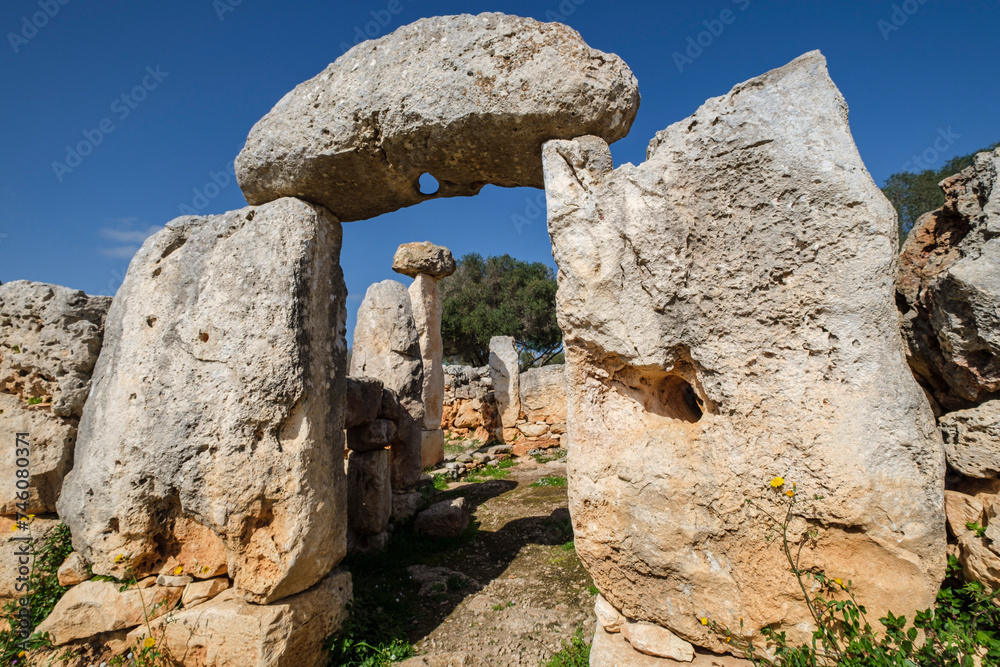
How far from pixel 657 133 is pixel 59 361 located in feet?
12.7

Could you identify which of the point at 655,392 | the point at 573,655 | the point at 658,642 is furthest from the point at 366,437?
the point at 658,642

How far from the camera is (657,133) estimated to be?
262cm

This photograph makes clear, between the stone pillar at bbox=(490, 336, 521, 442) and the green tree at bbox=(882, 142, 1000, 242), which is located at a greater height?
the green tree at bbox=(882, 142, 1000, 242)

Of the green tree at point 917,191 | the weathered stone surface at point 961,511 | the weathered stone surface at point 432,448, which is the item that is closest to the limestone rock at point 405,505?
the weathered stone surface at point 432,448

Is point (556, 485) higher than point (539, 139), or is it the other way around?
point (539, 139)

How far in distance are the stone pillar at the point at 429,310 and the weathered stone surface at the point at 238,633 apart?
231 inches

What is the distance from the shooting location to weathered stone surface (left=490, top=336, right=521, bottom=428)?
1164 cm

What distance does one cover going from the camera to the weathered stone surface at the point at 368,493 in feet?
16.2

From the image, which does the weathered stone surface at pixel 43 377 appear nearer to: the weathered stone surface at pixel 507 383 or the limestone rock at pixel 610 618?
the limestone rock at pixel 610 618

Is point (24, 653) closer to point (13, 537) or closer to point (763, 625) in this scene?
point (13, 537)

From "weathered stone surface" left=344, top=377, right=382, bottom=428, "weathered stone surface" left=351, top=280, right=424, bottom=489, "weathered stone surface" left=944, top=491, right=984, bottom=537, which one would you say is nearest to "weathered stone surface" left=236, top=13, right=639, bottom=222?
"weathered stone surface" left=344, top=377, right=382, bottom=428

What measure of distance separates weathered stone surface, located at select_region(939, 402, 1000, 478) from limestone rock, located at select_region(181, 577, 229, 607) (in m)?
3.66

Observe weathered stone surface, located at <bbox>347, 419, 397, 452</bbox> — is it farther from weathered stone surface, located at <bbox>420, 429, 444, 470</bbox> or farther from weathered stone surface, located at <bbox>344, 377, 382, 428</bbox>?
weathered stone surface, located at <bbox>420, 429, 444, 470</bbox>

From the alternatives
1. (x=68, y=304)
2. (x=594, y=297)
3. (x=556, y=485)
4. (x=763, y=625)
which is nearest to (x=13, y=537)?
(x=68, y=304)
